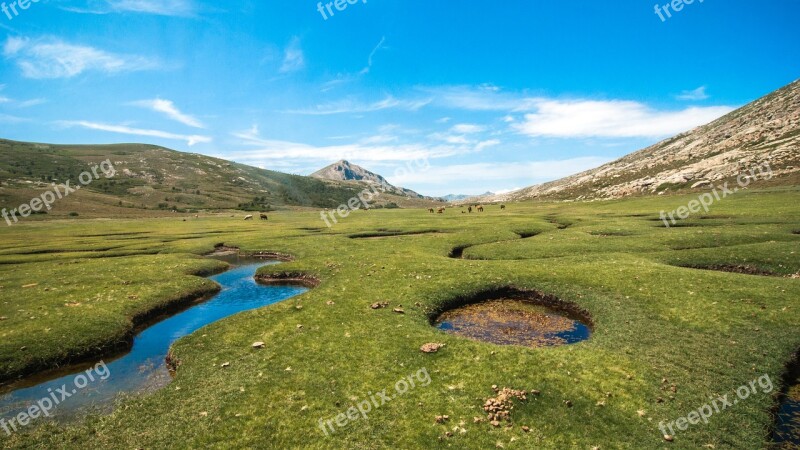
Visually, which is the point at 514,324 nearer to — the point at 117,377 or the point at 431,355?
the point at 431,355

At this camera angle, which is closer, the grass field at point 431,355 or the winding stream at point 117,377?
the grass field at point 431,355

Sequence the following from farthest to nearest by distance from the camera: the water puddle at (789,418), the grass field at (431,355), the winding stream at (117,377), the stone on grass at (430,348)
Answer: the stone on grass at (430,348)
the winding stream at (117,377)
the grass field at (431,355)
the water puddle at (789,418)

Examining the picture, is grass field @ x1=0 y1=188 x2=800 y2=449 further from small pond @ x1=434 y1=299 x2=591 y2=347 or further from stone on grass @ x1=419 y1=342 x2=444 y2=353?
small pond @ x1=434 y1=299 x2=591 y2=347

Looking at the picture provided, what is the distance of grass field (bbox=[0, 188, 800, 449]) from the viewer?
13.5 meters

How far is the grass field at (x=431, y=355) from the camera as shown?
1350cm

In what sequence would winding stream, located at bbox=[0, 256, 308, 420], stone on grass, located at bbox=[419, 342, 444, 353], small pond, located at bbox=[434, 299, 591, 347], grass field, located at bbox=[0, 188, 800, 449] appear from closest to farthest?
grass field, located at bbox=[0, 188, 800, 449], winding stream, located at bbox=[0, 256, 308, 420], stone on grass, located at bbox=[419, 342, 444, 353], small pond, located at bbox=[434, 299, 591, 347]

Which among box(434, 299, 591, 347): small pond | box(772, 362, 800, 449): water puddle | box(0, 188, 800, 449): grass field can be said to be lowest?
box(772, 362, 800, 449): water puddle

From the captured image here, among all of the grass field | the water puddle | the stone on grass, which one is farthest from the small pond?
the water puddle

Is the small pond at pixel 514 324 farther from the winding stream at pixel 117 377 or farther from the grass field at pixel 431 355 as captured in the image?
the winding stream at pixel 117 377

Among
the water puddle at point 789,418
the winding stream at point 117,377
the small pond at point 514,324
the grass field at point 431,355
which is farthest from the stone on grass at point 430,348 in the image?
the winding stream at point 117,377

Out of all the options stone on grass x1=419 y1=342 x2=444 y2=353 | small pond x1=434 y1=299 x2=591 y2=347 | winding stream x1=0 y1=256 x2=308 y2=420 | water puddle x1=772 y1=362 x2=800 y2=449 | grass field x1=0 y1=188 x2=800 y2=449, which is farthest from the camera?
small pond x1=434 y1=299 x2=591 y2=347

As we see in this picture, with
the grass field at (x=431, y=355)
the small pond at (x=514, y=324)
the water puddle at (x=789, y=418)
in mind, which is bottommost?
the water puddle at (x=789, y=418)

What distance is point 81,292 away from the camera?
31438 millimetres

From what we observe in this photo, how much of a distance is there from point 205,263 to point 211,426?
36.5m
